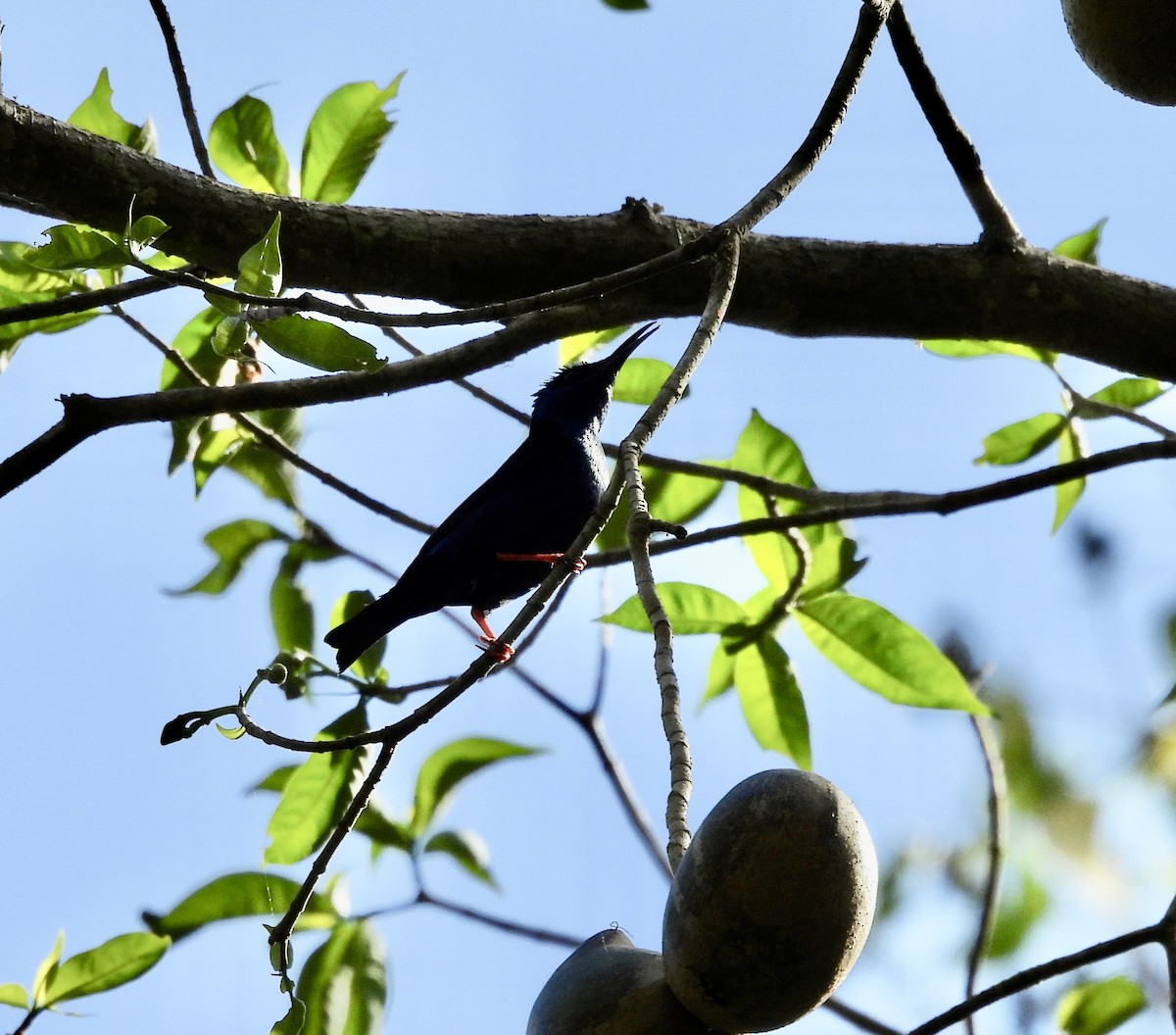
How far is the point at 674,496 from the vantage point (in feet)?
12.6

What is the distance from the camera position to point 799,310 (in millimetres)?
2988

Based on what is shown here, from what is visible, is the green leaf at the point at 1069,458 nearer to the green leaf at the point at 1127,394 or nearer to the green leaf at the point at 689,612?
the green leaf at the point at 1127,394

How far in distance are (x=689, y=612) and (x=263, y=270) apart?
5.12ft

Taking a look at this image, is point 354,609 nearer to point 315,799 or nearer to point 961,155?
point 315,799

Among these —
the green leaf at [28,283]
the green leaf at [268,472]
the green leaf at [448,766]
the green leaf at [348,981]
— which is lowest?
the green leaf at [348,981]

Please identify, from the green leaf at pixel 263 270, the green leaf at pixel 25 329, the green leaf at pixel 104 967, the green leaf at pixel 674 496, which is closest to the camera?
the green leaf at pixel 263 270

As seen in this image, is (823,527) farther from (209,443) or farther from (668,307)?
(209,443)

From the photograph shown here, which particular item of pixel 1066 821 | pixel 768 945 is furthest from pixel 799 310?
pixel 768 945

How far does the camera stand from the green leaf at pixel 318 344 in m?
2.05

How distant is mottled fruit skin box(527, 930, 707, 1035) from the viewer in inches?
61.2

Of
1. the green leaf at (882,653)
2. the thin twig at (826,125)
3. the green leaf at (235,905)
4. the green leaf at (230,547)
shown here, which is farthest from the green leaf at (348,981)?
the thin twig at (826,125)

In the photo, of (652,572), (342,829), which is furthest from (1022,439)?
(342,829)

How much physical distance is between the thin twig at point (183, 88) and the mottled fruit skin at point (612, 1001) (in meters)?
2.04

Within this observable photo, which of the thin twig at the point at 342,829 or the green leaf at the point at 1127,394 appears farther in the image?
the green leaf at the point at 1127,394
